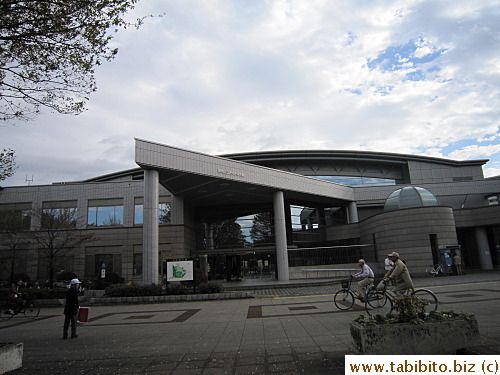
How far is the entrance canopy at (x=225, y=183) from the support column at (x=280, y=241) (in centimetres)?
116

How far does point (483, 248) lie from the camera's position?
31.5 meters

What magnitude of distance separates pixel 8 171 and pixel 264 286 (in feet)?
54.3

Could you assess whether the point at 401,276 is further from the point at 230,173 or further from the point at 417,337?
the point at 230,173

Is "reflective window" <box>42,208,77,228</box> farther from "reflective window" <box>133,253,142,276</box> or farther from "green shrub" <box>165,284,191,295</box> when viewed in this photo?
"green shrub" <box>165,284,191,295</box>

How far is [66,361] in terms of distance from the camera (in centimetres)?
711

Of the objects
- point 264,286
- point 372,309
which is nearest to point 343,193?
point 264,286

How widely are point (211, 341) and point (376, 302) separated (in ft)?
19.7

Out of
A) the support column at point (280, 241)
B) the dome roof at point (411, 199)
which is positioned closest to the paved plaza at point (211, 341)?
the dome roof at point (411, 199)

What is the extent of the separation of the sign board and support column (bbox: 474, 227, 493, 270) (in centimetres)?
2644

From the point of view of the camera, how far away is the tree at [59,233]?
100ft

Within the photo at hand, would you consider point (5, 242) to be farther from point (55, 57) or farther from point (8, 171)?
point (55, 57)

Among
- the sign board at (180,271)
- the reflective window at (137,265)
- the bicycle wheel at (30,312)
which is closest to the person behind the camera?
the bicycle wheel at (30,312)

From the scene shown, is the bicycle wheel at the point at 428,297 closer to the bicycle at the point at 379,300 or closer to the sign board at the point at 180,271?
the bicycle at the point at 379,300

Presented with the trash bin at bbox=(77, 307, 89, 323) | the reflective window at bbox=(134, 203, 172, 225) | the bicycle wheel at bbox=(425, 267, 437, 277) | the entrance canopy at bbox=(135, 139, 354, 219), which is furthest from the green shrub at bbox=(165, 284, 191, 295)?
the bicycle wheel at bbox=(425, 267, 437, 277)
